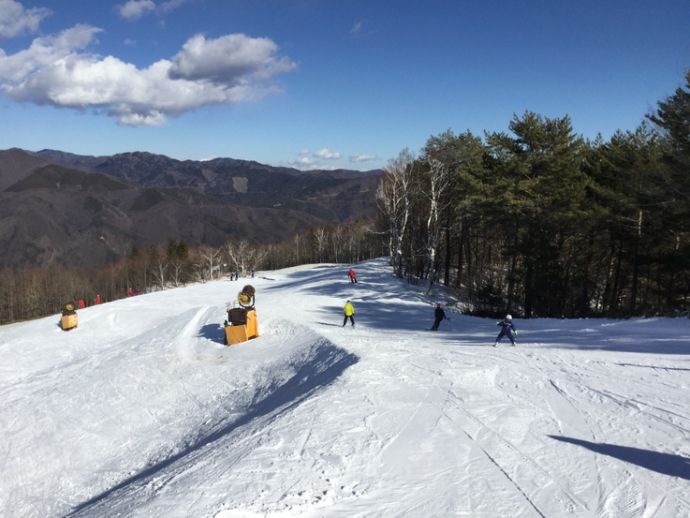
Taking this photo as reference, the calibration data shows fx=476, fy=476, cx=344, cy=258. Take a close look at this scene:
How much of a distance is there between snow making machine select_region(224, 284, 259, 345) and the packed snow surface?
83cm

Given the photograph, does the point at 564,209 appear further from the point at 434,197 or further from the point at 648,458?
the point at 648,458

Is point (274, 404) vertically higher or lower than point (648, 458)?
lower

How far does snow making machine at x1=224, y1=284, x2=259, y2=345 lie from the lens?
22359mm

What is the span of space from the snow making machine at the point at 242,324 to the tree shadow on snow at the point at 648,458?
16055 mm

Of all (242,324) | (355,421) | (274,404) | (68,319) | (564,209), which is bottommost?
(274,404)

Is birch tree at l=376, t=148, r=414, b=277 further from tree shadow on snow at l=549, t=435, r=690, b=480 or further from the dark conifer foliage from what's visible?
tree shadow on snow at l=549, t=435, r=690, b=480

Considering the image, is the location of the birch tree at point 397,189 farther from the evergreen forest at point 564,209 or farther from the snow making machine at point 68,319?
the snow making machine at point 68,319

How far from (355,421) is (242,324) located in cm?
1306

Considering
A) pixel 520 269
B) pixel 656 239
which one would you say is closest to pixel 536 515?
pixel 656 239

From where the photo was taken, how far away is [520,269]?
105 ft

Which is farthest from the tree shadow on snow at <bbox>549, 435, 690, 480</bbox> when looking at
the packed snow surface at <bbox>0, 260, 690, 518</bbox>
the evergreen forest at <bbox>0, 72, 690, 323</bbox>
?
the evergreen forest at <bbox>0, 72, 690, 323</bbox>

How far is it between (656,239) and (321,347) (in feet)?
66.4

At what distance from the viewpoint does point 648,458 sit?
326 inches

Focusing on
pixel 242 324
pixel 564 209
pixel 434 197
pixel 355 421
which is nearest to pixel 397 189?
pixel 434 197
